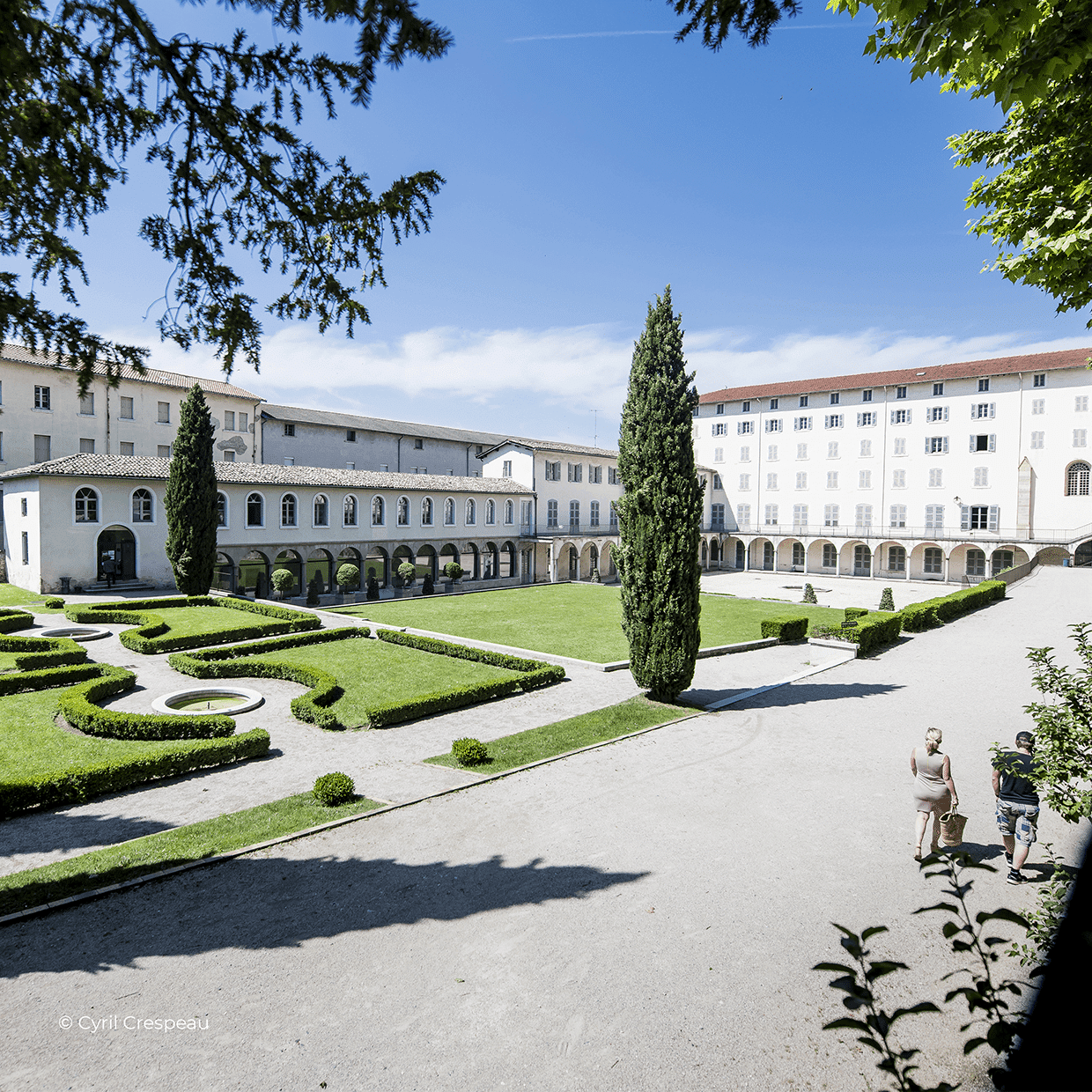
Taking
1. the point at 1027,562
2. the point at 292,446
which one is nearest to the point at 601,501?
the point at 292,446

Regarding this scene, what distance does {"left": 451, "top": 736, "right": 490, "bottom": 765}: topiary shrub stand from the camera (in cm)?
1053

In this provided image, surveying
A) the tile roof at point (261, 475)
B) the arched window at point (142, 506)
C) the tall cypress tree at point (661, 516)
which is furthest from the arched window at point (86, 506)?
the tall cypress tree at point (661, 516)

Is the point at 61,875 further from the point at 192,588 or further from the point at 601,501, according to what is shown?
the point at 601,501

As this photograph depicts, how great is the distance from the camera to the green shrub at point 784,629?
71.6 feet

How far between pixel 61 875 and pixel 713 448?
5261 centimetres

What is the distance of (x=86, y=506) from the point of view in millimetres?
27609

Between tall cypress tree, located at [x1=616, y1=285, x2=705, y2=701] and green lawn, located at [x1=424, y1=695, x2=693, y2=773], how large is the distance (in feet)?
2.30

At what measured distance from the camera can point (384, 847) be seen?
781cm

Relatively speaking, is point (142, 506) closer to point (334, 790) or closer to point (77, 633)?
point (77, 633)

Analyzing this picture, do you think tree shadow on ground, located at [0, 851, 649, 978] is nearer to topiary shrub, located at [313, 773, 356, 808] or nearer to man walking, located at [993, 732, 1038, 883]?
topiary shrub, located at [313, 773, 356, 808]

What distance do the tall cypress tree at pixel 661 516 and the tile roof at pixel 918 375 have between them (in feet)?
111

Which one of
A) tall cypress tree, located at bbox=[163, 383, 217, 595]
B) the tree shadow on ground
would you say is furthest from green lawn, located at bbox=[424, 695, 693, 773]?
tall cypress tree, located at bbox=[163, 383, 217, 595]

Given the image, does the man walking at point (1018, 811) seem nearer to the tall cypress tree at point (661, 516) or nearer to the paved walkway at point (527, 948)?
the paved walkway at point (527, 948)

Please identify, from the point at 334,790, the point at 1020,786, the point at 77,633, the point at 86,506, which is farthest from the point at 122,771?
the point at 86,506
